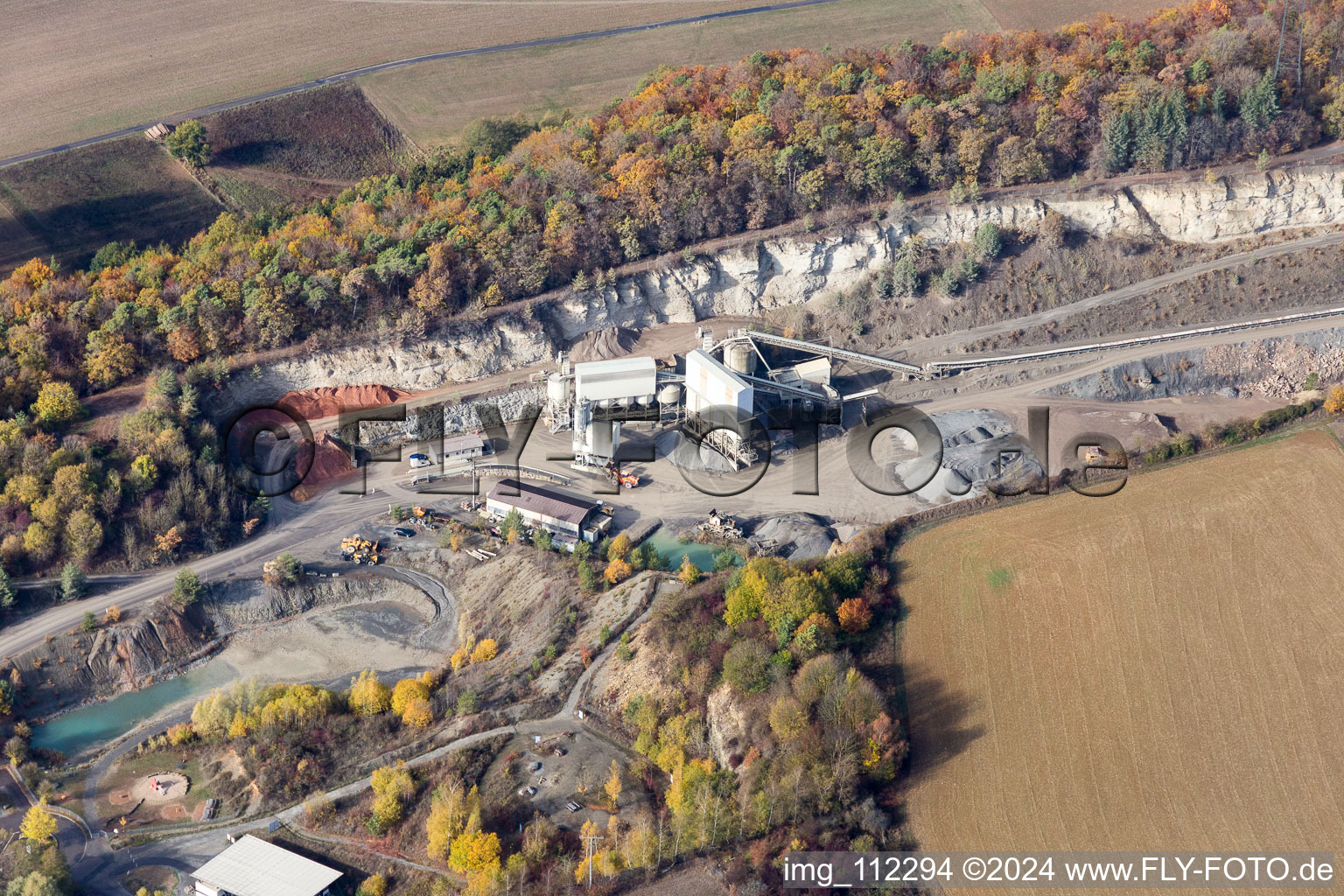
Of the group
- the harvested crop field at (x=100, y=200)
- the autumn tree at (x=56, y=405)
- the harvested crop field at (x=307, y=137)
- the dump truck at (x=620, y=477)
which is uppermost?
the harvested crop field at (x=307, y=137)

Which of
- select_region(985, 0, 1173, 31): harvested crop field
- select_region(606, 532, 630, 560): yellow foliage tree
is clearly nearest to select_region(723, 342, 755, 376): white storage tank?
select_region(606, 532, 630, 560): yellow foliage tree

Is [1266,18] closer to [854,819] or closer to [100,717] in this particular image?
[854,819]

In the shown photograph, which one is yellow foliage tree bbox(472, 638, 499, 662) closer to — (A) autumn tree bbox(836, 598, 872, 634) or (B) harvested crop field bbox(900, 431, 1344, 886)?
(A) autumn tree bbox(836, 598, 872, 634)

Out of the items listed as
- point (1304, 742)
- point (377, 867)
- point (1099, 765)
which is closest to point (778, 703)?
point (1099, 765)

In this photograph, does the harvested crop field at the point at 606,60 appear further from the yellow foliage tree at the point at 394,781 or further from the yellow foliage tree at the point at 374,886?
the yellow foliage tree at the point at 374,886

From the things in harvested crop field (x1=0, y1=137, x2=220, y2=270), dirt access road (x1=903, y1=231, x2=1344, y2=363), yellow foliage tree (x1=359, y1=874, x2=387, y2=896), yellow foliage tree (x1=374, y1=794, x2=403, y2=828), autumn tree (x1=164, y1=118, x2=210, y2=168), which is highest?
autumn tree (x1=164, y1=118, x2=210, y2=168)

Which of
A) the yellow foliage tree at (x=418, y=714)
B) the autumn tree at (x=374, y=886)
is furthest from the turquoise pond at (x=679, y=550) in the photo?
the autumn tree at (x=374, y=886)

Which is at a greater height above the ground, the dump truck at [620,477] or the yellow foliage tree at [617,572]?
the dump truck at [620,477]
